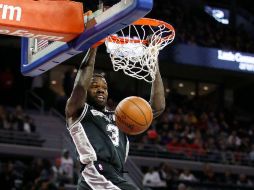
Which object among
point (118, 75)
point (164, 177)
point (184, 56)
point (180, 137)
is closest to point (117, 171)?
point (164, 177)

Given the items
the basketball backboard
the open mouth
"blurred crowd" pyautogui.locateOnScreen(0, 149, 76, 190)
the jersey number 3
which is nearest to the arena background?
"blurred crowd" pyautogui.locateOnScreen(0, 149, 76, 190)

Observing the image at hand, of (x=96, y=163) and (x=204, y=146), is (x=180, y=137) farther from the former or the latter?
(x=96, y=163)

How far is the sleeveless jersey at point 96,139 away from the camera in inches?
189

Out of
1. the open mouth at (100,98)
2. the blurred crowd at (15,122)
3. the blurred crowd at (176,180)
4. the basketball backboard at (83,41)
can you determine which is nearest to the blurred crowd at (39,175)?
the blurred crowd at (15,122)

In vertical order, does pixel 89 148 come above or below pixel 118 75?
above

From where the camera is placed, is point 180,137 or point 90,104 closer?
point 90,104

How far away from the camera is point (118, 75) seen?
21.5m

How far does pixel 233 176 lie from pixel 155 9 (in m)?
6.35

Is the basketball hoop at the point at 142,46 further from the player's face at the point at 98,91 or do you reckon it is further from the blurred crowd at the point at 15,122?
the blurred crowd at the point at 15,122

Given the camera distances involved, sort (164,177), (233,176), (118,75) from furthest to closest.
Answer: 1. (118,75)
2. (233,176)
3. (164,177)

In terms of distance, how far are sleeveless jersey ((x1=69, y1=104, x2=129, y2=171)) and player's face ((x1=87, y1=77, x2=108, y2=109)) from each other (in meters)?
0.08

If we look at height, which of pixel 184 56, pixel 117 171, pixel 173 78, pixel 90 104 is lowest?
pixel 173 78

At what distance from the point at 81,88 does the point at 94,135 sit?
0.43 m

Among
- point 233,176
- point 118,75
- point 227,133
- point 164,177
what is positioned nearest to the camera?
point 164,177
